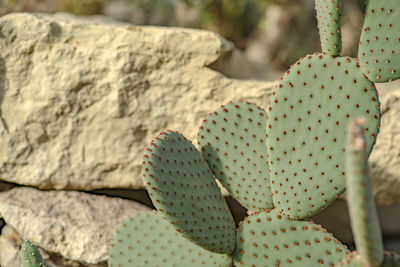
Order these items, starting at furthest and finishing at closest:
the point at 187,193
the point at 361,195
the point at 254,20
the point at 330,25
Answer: the point at 254,20 < the point at 187,193 < the point at 330,25 < the point at 361,195

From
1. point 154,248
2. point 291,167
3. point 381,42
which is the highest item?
point 381,42

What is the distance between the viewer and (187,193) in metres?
1.63

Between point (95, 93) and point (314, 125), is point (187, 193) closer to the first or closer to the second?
point (314, 125)

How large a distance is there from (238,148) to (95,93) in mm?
845

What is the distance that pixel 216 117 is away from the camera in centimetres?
182

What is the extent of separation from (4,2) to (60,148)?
7.43ft

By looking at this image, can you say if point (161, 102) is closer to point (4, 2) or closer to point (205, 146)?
point (205, 146)

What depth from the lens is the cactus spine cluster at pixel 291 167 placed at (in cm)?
155

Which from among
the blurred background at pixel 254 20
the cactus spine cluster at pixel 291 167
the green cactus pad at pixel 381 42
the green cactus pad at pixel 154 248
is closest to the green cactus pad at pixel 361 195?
the cactus spine cluster at pixel 291 167

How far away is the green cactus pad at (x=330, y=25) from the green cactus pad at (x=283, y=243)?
52cm

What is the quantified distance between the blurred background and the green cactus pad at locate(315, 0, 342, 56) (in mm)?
3054

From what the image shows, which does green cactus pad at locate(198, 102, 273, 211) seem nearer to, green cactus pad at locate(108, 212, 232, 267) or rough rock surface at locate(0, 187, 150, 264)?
green cactus pad at locate(108, 212, 232, 267)

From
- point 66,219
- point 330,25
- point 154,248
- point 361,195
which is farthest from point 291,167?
point 66,219

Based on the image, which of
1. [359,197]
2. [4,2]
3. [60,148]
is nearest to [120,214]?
[60,148]
